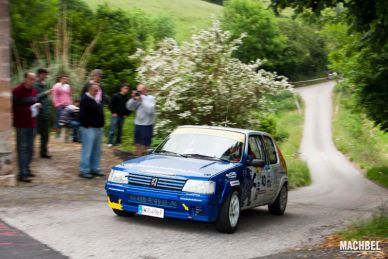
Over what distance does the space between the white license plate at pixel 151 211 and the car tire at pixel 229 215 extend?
0.84 meters

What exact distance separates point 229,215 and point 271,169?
2420mm

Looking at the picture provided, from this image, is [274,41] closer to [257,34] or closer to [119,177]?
[257,34]

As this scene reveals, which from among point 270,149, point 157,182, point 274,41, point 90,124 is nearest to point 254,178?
point 270,149

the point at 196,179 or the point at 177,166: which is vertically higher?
the point at 177,166

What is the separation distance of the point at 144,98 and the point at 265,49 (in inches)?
2554

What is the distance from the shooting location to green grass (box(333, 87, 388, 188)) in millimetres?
29980

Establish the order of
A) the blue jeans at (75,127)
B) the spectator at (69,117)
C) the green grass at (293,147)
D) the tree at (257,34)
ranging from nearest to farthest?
1. the spectator at (69,117)
2. the blue jeans at (75,127)
3. the green grass at (293,147)
4. the tree at (257,34)

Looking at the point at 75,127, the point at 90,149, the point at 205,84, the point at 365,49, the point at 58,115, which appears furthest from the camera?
the point at 365,49

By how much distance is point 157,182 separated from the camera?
918 cm

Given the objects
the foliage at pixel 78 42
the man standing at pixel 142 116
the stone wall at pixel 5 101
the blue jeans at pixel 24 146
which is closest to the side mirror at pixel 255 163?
the blue jeans at pixel 24 146

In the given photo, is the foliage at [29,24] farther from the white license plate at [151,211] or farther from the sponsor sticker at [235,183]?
the sponsor sticker at [235,183]

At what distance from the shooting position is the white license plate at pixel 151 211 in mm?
9164

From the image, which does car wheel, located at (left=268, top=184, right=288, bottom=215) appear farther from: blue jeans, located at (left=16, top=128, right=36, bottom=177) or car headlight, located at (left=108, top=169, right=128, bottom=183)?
blue jeans, located at (left=16, top=128, right=36, bottom=177)

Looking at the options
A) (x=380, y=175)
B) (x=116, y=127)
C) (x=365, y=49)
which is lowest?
(x=380, y=175)
